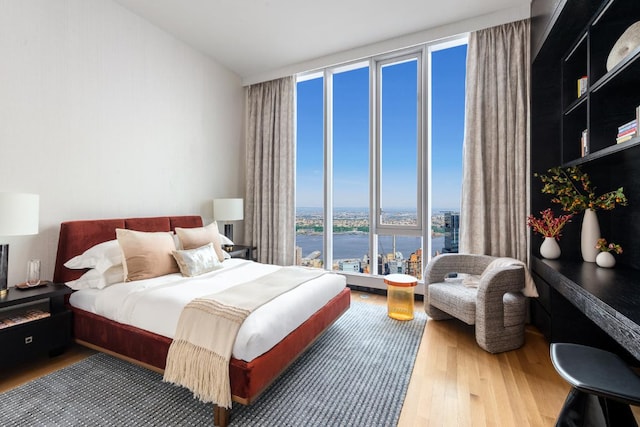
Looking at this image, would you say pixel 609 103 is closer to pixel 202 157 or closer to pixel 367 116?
pixel 367 116

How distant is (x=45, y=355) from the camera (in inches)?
87.7

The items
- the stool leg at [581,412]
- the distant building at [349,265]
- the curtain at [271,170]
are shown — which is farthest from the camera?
the curtain at [271,170]

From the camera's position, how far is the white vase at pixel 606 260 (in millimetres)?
2131

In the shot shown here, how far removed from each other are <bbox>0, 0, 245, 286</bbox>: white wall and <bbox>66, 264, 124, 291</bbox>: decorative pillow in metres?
0.41

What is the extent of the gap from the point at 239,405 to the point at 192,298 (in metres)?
0.71

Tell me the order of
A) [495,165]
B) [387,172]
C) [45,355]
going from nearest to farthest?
[45,355] < [495,165] < [387,172]

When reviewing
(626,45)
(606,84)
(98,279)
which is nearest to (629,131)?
(606,84)

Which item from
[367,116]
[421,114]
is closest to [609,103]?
[421,114]

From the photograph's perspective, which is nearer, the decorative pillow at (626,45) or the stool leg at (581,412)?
the stool leg at (581,412)

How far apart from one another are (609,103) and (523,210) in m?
1.11

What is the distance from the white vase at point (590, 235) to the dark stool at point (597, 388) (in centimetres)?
137

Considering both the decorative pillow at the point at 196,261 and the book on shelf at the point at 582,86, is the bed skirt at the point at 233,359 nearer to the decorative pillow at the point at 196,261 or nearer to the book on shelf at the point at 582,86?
the decorative pillow at the point at 196,261

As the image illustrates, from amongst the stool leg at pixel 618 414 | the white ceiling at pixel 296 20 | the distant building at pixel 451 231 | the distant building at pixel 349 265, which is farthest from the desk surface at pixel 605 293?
the white ceiling at pixel 296 20

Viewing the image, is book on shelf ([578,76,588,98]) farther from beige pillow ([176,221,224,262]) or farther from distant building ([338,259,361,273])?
beige pillow ([176,221,224,262])
